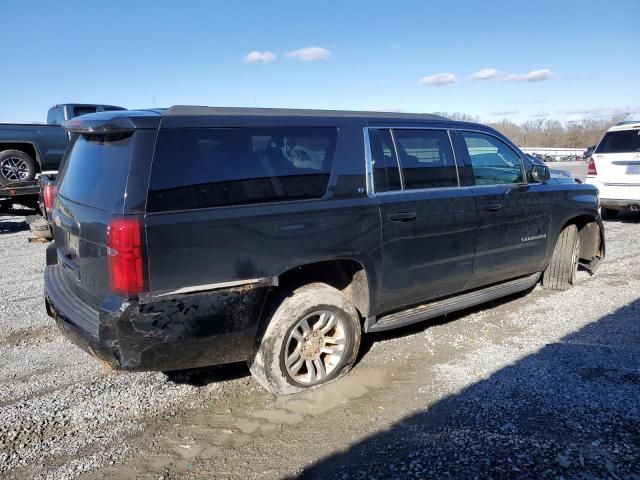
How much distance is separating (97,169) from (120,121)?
1.33ft

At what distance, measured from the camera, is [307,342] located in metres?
3.59

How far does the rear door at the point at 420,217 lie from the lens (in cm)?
382

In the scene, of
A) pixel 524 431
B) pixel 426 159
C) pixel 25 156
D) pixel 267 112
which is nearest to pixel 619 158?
pixel 426 159

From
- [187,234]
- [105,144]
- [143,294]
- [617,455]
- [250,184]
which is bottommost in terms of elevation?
[617,455]

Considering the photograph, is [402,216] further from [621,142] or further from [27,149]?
[27,149]

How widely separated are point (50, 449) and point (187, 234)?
1471mm

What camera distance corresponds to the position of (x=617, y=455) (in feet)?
9.02

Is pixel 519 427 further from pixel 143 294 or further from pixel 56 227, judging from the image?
pixel 56 227

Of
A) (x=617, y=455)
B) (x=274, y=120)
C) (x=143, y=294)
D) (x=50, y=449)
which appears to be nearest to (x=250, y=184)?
(x=274, y=120)

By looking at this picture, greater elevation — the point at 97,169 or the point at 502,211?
the point at 97,169

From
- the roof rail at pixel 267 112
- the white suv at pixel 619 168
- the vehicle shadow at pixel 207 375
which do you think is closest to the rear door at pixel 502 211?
the roof rail at pixel 267 112

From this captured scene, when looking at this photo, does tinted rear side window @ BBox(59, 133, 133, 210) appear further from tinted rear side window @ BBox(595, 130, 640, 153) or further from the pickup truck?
tinted rear side window @ BBox(595, 130, 640, 153)

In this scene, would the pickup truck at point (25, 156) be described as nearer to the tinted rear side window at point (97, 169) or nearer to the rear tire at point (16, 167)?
the rear tire at point (16, 167)

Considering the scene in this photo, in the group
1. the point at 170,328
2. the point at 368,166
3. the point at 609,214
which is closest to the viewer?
the point at 170,328
